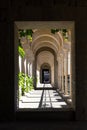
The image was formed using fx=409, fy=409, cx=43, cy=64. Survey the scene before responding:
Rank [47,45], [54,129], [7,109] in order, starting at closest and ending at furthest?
[54,129], [7,109], [47,45]

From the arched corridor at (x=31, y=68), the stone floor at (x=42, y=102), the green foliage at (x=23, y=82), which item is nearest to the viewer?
the stone floor at (x=42, y=102)

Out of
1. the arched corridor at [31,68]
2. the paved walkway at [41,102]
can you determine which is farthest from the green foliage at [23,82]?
the paved walkway at [41,102]

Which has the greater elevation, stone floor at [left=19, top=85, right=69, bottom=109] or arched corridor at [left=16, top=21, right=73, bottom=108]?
arched corridor at [left=16, top=21, right=73, bottom=108]

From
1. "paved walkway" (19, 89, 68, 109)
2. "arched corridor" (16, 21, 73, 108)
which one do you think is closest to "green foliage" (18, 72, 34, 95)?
"arched corridor" (16, 21, 73, 108)

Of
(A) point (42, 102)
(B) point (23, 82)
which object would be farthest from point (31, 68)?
(A) point (42, 102)

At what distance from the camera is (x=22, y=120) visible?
494 inches

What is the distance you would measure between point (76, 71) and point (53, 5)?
218 centimetres

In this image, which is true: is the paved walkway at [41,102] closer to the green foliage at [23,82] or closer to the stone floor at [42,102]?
the stone floor at [42,102]

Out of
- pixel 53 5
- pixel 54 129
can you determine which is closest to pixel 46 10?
pixel 53 5

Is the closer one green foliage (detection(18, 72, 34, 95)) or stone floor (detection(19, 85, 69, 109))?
stone floor (detection(19, 85, 69, 109))

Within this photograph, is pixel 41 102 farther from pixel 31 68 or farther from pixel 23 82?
pixel 31 68

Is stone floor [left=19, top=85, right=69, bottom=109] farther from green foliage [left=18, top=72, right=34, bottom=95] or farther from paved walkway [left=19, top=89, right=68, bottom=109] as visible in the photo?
green foliage [left=18, top=72, right=34, bottom=95]

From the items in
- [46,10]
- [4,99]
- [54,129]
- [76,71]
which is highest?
[46,10]

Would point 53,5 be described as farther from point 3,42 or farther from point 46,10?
Result: point 3,42
